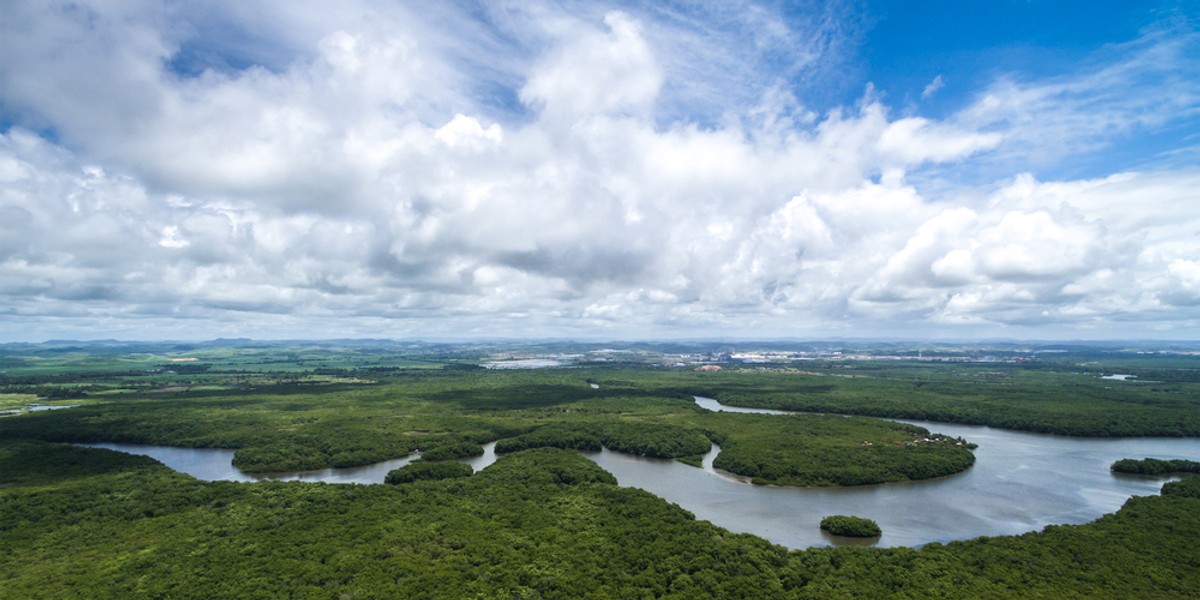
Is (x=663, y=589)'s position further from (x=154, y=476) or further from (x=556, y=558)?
(x=154, y=476)

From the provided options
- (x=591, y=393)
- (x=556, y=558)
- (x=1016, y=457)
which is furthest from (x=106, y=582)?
(x=591, y=393)

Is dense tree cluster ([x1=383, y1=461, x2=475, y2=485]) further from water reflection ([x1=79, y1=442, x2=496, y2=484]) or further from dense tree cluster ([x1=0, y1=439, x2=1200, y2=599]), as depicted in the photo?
dense tree cluster ([x1=0, y1=439, x2=1200, y2=599])

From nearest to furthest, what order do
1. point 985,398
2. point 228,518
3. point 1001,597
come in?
point 1001,597 < point 228,518 < point 985,398

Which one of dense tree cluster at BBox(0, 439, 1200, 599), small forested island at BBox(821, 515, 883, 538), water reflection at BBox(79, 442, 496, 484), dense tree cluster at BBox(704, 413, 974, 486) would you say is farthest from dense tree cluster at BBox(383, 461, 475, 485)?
small forested island at BBox(821, 515, 883, 538)

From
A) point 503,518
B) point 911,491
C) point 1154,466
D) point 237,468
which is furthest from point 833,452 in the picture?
point 237,468

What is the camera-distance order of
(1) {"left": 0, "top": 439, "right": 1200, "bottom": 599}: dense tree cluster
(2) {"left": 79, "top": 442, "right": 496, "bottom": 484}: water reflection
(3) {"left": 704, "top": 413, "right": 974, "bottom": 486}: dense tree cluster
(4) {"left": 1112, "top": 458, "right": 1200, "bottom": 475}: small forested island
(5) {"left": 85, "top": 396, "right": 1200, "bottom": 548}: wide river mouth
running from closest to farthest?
(1) {"left": 0, "top": 439, "right": 1200, "bottom": 599}: dense tree cluster → (5) {"left": 85, "top": 396, "right": 1200, "bottom": 548}: wide river mouth → (3) {"left": 704, "top": 413, "right": 974, "bottom": 486}: dense tree cluster → (2) {"left": 79, "top": 442, "right": 496, "bottom": 484}: water reflection → (4) {"left": 1112, "top": 458, "right": 1200, "bottom": 475}: small forested island

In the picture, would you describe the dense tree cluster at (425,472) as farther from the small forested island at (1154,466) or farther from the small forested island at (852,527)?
the small forested island at (1154,466)
